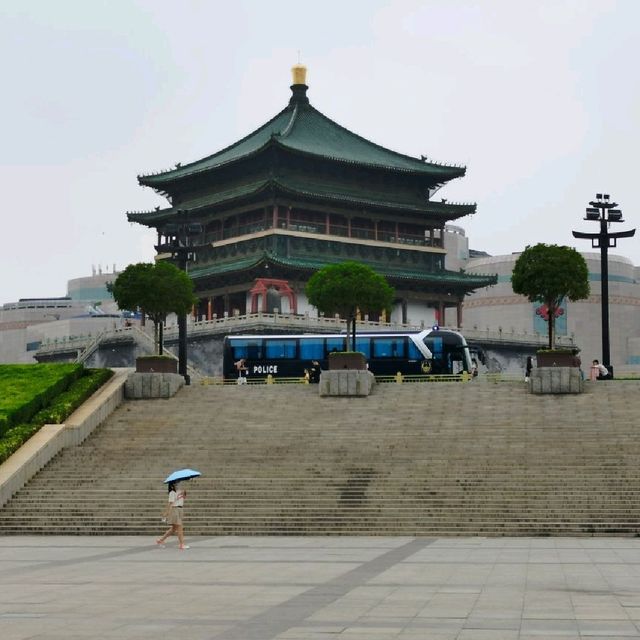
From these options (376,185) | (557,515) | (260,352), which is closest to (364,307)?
(260,352)

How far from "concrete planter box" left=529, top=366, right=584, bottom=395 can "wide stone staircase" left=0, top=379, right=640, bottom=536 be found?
537mm

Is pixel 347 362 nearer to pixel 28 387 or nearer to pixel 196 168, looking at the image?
pixel 28 387

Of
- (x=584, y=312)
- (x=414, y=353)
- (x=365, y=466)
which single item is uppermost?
(x=584, y=312)

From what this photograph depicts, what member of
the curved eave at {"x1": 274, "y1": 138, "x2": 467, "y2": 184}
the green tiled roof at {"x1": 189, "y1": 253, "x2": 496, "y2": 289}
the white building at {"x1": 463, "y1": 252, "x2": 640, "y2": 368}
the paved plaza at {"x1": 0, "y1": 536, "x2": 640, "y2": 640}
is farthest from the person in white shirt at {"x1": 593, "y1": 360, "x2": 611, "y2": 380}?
the white building at {"x1": 463, "y1": 252, "x2": 640, "y2": 368}

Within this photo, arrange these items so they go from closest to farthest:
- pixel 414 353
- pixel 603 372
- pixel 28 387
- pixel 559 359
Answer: pixel 28 387
pixel 559 359
pixel 603 372
pixel 414 353

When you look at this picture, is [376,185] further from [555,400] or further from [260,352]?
[555,400]

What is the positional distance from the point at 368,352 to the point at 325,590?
35.3 metres

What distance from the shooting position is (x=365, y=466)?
99.5ft

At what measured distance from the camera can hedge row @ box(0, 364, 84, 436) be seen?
3514cm

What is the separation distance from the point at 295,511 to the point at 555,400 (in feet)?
43.0

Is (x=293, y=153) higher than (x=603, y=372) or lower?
higher

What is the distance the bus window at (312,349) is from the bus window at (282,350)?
400 millimetres

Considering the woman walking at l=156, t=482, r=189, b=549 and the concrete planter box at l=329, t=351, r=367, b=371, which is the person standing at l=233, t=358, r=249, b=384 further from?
the woman walking at l=156, t=482, r=189, b=549

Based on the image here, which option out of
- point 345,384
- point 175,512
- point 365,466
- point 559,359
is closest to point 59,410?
point 345,384
